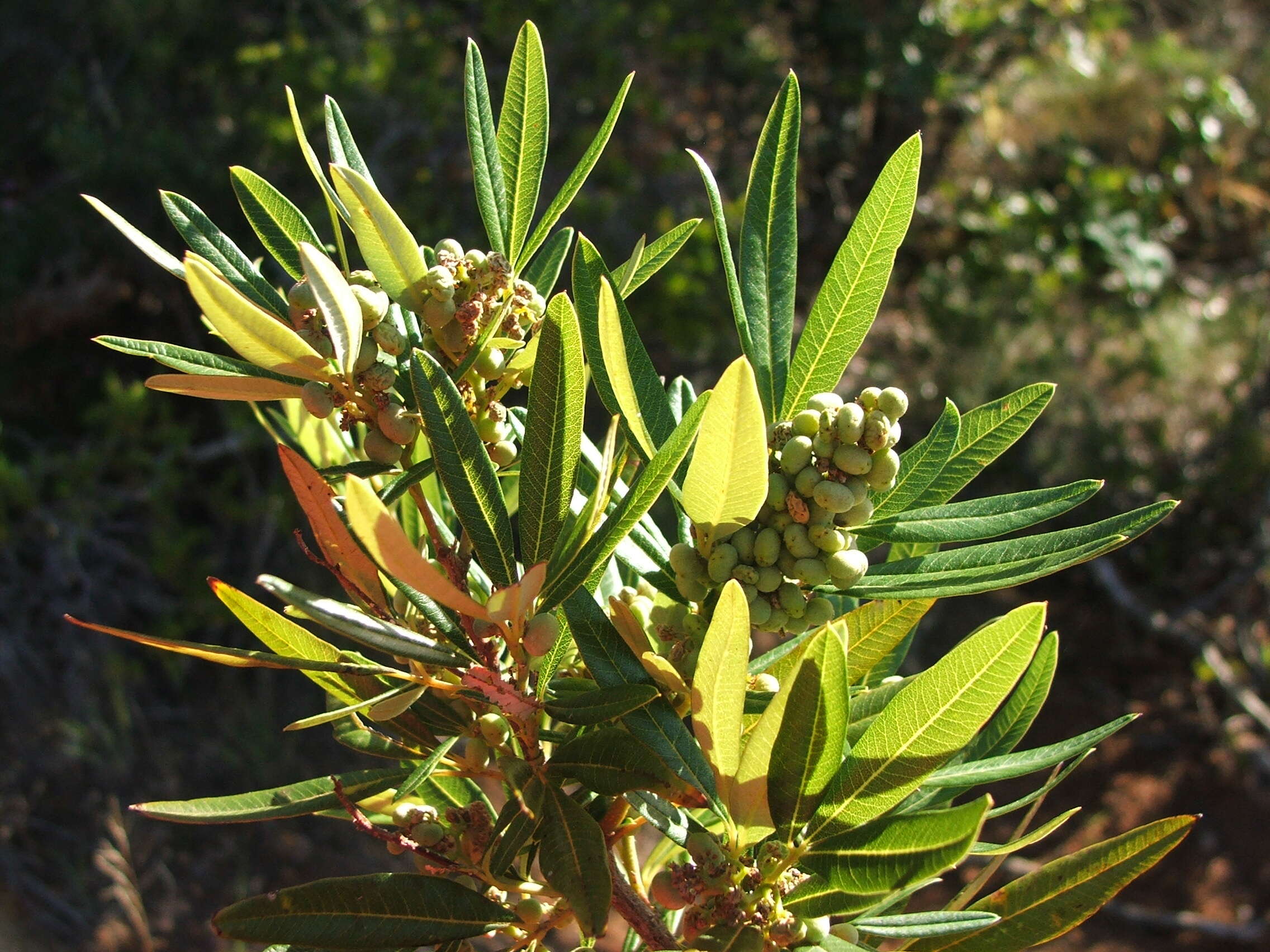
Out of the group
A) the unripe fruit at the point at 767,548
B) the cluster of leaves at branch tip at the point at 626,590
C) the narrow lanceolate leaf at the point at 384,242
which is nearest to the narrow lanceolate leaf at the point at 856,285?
the cluster of leaves at branch tip at the point at 626,590

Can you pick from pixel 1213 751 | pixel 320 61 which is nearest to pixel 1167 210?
pixel 1213 751

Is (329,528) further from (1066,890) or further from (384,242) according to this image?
(1066,890)

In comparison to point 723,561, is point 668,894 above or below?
below

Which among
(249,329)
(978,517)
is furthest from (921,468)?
(249,329)

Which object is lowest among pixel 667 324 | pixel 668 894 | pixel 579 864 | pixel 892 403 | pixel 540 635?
pixel 667 324

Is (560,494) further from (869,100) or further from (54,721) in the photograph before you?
(869,100)

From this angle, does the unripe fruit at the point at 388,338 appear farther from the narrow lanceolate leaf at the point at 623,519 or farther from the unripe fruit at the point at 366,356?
the narrow lanceolate leaf at the point at 623,519

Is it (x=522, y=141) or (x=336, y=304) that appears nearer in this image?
(x=336, y=304)
